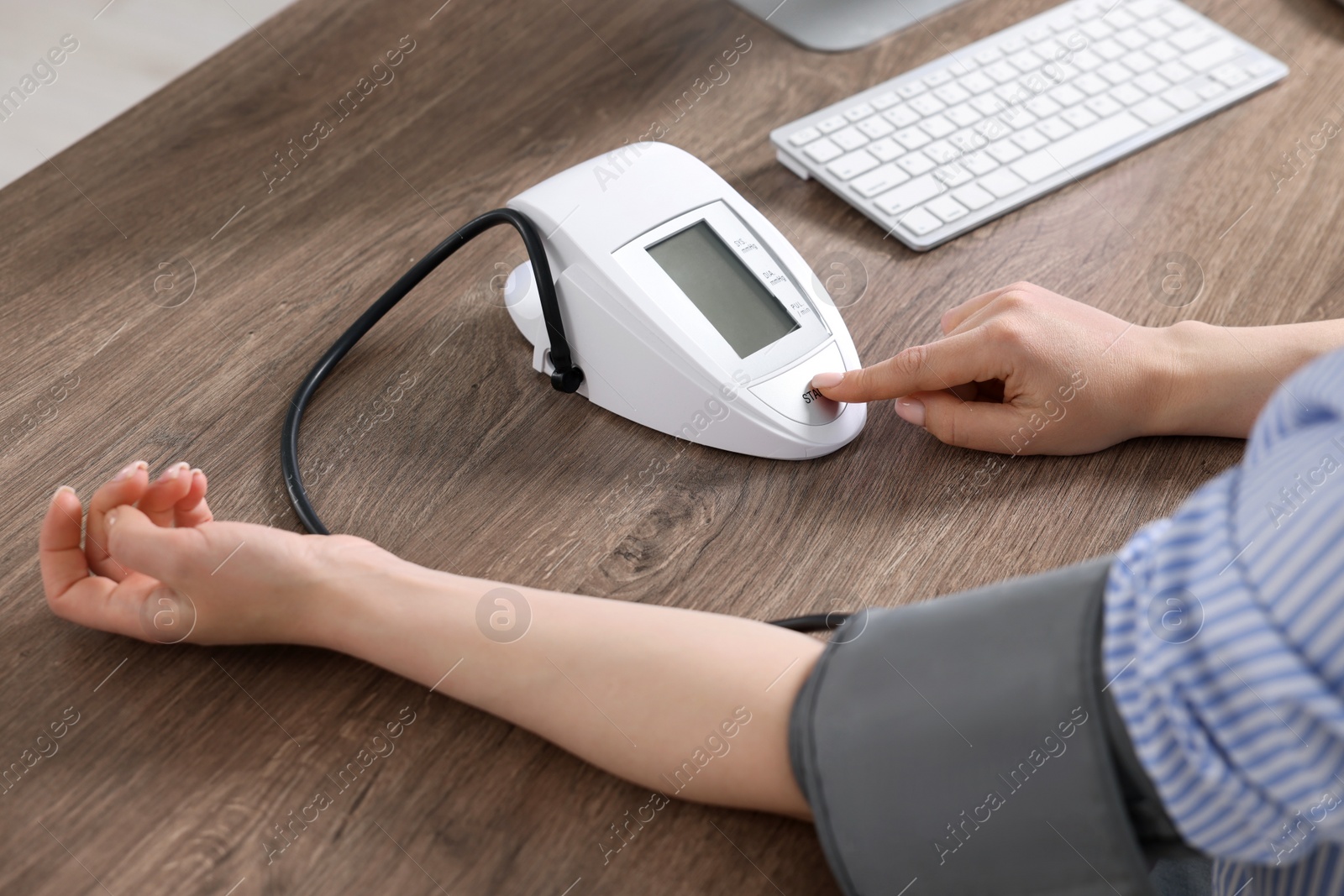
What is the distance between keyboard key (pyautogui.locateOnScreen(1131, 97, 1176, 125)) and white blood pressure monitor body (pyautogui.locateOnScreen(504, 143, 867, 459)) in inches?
15.2

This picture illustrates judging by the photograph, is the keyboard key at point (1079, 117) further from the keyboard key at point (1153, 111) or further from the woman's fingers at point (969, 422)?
the woman's fingers at point (969, 422)

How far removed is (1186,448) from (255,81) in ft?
2.59

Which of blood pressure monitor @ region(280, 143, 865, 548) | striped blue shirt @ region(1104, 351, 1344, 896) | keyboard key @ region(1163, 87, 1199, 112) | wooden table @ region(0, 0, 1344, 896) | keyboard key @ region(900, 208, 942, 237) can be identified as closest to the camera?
striped blue shirt @ region(1104, 351, 1344, 896)

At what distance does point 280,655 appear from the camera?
1.74ft

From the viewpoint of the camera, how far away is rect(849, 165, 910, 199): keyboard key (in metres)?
0.78

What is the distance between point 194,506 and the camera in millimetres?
559

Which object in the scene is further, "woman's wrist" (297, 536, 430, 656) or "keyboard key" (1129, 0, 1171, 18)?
"keyboard key" (1129, 0, 1171, 18)

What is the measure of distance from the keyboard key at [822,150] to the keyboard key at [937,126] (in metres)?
0.07

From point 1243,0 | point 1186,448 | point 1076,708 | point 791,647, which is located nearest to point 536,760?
point 791,647

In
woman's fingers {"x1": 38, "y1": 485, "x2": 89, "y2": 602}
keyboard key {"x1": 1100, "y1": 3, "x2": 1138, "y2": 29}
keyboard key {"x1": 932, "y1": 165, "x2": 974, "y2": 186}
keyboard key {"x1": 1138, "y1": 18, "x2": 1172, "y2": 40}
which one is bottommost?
keyboard key {"x1": 1138, "y1": 18, "x2": 1172, "y2": 40}

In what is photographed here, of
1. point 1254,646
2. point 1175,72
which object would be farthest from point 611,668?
point 1175,72

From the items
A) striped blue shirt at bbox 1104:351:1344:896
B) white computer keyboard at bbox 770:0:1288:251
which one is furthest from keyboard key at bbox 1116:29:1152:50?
striped blue shirt at bbox 1104:351:1344:896

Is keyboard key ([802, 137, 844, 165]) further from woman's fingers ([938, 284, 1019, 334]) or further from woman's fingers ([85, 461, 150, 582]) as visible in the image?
woman's fingers ([85, 461, 150, 582])

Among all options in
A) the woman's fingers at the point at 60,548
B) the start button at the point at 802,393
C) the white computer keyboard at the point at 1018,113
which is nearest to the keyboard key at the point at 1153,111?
the white computer keyboard at the point at 1018,113
